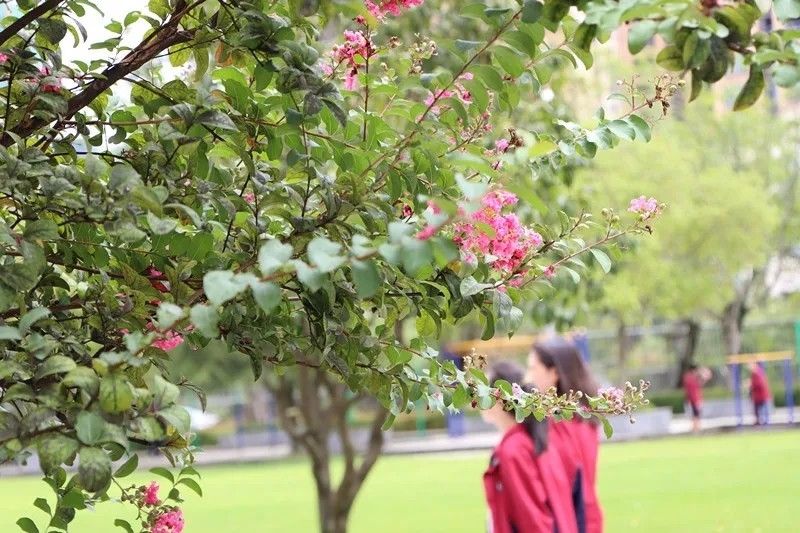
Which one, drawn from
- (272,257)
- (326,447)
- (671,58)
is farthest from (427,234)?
(326,447)

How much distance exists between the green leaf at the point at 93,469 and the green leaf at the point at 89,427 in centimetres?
3

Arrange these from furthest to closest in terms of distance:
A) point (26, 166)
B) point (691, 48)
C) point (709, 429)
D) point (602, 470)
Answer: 1. point (709, 429)
2. point (602, 470)
3. point (26, 166)
4. point (691, 48)

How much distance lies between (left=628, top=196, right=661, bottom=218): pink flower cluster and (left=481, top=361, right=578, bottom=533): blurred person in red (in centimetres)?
216

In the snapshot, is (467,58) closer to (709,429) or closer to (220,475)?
(220,475)

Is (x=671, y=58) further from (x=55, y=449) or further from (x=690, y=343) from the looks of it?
(x=690, y=343)

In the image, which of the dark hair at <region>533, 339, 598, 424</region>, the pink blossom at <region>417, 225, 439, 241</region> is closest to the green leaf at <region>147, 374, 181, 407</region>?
the pink blossom at <region>417, 225, 439, 241</region>

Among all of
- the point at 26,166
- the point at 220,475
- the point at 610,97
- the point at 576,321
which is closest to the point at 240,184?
the point at 26,166

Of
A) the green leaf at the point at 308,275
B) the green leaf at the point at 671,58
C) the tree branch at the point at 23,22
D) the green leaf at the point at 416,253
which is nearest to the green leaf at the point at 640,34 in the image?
the green leaf at the point at 671,58

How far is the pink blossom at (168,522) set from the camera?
262 cm

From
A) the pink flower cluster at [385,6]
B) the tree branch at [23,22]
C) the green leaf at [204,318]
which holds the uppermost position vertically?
the tree branch at [23,22]

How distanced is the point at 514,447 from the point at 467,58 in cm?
265

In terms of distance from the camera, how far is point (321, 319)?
7.62 feet

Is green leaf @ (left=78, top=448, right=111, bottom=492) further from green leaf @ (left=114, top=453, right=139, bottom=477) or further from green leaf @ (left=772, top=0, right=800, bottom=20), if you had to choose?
green leaf @ (left=772, top=0, right=800, bottom=20)

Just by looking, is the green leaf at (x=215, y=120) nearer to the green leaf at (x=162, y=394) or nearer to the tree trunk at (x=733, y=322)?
the green leaf at (x=162, y=394)
